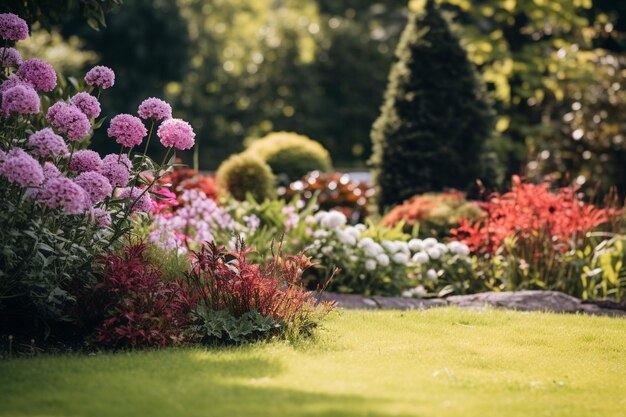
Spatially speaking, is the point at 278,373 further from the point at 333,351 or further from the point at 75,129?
the point at 75,129

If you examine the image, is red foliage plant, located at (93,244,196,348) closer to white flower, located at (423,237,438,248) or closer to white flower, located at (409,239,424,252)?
white flower, located at (409,239,424,252)

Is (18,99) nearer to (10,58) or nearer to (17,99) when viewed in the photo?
(17,99)

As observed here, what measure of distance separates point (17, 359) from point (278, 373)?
172cm

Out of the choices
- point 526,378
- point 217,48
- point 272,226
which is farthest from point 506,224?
point 217,48

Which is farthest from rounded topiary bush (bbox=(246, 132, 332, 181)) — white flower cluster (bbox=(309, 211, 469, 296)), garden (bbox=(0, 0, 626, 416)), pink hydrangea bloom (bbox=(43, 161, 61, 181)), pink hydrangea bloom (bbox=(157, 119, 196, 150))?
pink hydrangea bloom (bbox=(43, 161, 61, 181))

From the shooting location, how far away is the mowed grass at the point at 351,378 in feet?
14.9

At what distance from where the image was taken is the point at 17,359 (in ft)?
18.4

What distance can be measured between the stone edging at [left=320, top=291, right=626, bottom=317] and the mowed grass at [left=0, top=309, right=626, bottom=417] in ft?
4.82

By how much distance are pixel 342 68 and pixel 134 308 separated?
25796 mm

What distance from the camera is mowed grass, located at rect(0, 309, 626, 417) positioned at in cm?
455

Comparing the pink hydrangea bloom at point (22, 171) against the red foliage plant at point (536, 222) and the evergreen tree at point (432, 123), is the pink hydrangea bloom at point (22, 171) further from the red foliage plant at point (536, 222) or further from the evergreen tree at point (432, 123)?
the evergreen tree at point (432, 123)

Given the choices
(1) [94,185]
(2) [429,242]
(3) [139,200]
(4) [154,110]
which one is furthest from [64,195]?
(2) [429,242]

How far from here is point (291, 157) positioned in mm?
15383

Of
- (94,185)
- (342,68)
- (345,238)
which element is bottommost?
(345,238)
